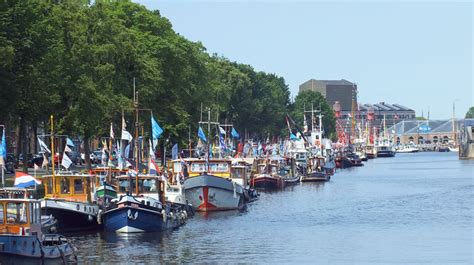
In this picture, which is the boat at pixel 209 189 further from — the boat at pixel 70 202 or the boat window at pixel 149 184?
the boat at pixel 70 202

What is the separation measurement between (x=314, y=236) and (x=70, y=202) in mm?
14959

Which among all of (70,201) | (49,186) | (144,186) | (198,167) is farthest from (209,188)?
(70,201)

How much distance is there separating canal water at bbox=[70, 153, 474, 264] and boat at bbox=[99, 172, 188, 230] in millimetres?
722

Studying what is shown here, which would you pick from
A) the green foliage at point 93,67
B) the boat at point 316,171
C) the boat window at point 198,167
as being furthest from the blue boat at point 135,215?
the boat at point 316,171

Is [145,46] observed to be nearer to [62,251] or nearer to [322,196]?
[322,196]

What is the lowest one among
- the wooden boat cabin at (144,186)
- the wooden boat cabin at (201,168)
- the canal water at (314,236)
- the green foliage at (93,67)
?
the canal water at (314,236)

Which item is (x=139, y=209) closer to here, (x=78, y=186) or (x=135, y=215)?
(x=135, y=215)

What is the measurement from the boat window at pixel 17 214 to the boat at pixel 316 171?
301 feet

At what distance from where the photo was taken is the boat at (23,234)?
158ft

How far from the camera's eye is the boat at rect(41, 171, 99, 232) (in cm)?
6431

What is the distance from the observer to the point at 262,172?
12725 centimetres

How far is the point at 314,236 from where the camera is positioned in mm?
68438

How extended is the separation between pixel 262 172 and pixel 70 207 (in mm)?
63851

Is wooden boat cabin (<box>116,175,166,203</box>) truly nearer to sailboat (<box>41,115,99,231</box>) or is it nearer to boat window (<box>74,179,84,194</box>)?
sailboat (<box>41,115,99,231</box>)
